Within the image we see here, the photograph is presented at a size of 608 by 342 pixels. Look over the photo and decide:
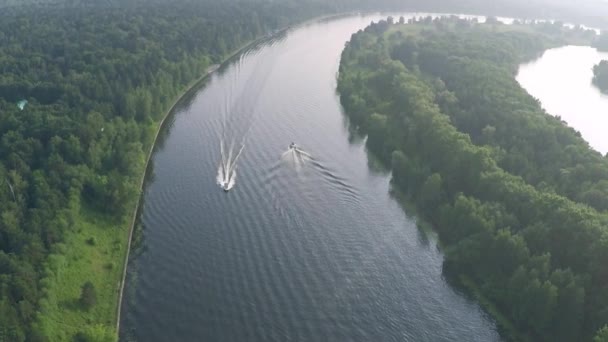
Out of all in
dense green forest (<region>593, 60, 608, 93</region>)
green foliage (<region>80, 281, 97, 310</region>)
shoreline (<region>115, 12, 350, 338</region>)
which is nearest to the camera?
green foliage (<region>80, 281, 97, 310</region>)

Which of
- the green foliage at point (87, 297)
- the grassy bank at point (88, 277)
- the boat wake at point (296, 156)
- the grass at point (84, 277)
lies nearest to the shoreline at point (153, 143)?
the grassy bank at point (88, 277)

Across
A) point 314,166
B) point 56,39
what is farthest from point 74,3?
point 314,166

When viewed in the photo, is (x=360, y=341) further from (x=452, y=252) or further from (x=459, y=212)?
(x=459, y=212)

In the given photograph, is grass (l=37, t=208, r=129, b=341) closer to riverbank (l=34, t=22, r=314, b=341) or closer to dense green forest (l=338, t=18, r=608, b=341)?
riverbank (l=34, t=22, r=314, b=341)

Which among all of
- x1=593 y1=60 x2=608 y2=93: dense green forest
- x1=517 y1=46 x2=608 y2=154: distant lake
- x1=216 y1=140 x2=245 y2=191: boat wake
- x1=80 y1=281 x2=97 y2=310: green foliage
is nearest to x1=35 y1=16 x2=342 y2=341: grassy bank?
x1=80 y1=281 x2=97 y2=310: green foliage

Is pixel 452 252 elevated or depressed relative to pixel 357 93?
depressed

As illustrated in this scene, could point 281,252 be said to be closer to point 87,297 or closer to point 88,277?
point 88,277

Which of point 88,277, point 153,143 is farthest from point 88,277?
point 153,143
